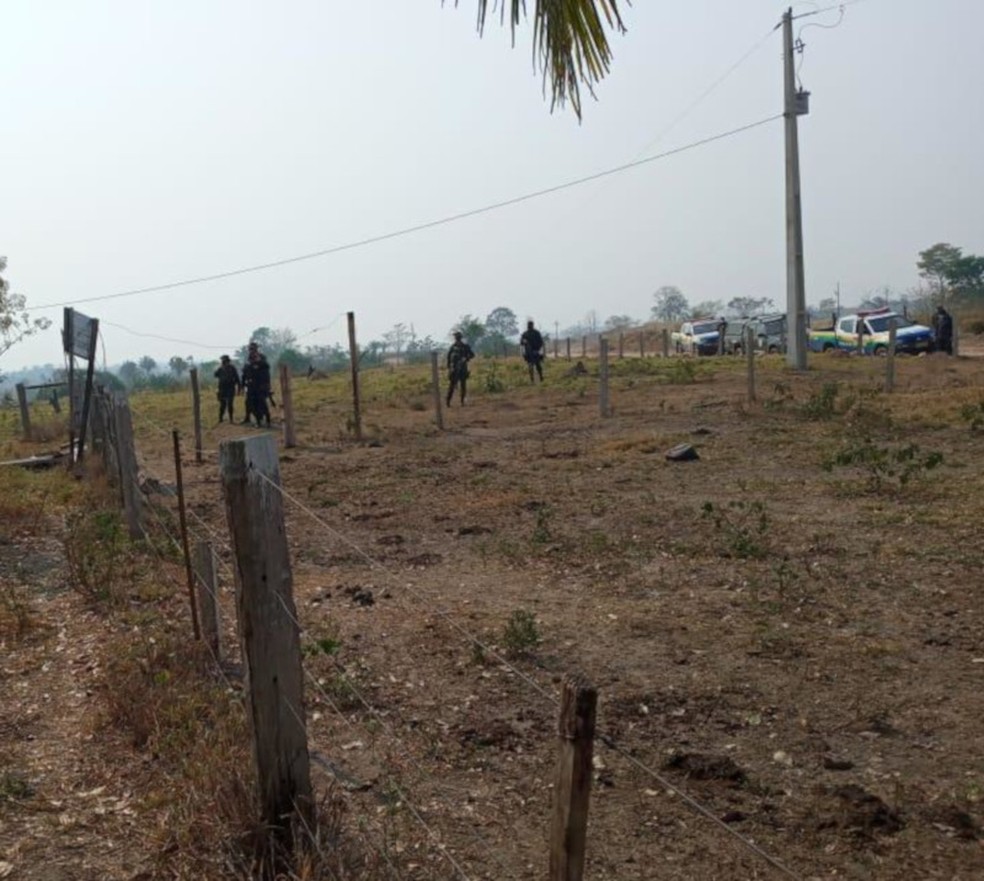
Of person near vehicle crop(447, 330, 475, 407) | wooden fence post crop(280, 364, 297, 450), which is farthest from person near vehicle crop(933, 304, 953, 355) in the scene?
wooden fence post crop(280, 364, 297, 450)

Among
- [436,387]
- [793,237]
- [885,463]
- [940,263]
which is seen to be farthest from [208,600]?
[940,263]

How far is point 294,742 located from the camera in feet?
11.7

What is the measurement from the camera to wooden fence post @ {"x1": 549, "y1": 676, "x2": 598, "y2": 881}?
7.01 ft

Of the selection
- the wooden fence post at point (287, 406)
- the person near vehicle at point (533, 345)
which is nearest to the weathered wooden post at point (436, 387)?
the wooden fence post at point (287, 406)

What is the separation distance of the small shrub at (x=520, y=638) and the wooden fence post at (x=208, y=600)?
65.4 inches

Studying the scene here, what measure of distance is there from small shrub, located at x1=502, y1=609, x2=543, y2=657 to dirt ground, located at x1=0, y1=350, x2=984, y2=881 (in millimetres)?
15

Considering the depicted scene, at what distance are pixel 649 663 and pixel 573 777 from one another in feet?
13.6

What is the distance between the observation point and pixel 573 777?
2188 millimetres

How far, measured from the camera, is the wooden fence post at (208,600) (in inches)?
238

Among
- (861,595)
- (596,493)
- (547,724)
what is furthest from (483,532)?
(547,724)

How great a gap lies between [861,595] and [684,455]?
6.67m

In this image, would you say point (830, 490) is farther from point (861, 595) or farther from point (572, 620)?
point (572, 620)

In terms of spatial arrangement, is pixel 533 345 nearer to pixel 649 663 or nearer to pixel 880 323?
pixel 880 323

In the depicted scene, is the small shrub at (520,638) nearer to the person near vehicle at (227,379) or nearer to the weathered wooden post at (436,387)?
the weathered wooden post at (436,387)
